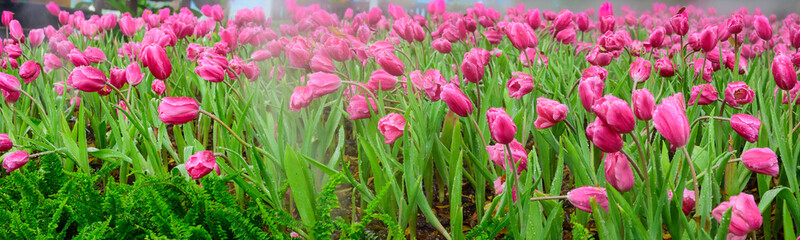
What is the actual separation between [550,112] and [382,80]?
19.1 inches

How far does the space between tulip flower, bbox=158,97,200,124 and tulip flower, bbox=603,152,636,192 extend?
0.72m

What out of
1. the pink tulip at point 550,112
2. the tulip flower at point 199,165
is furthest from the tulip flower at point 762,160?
the tulip flower at point 199,165

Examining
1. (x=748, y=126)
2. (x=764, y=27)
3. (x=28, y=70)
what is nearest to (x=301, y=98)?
(x=748, y=126)

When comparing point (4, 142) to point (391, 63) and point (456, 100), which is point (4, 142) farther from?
point (456, 100)

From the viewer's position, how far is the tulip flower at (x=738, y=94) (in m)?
1.16

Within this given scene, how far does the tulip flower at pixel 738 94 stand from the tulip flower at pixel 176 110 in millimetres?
998

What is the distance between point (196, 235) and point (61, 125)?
28.9 inches

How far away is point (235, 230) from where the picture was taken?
3.35 ft

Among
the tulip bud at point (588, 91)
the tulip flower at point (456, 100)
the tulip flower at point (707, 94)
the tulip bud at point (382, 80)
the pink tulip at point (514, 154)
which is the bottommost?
the tulip bud at point (382, 80)

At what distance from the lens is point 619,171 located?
737mm

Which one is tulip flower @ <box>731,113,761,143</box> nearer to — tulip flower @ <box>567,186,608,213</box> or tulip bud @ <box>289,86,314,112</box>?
tulip flower @ <box>567,186,608,213</box>

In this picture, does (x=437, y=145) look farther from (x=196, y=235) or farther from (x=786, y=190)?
(x=786, y=190)

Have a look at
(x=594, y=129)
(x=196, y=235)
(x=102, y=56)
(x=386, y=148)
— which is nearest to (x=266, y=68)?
(x=102, y=56)

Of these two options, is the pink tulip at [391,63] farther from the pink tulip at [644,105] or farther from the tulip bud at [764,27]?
the tulip bud at [764,27]
